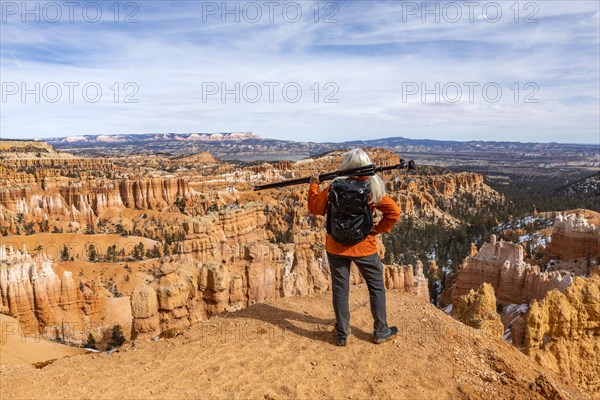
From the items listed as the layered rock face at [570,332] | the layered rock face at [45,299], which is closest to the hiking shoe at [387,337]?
the layered rock face at [570,332]

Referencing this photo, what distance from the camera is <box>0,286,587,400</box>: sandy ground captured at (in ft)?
15.9

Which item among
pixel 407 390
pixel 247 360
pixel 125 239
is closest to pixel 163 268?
pixel 247 360

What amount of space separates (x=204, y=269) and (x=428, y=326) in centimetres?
735

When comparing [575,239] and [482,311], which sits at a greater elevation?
[482,311]

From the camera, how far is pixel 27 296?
2117cm

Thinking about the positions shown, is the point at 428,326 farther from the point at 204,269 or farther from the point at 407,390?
the point at 204,269

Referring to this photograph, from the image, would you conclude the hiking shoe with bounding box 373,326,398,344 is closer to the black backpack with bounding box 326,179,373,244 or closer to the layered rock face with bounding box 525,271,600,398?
the black backpack with bounding box 326,179,373,244

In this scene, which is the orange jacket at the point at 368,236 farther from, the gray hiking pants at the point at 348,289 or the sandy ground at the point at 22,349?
the sandy ground at the point at 22,349

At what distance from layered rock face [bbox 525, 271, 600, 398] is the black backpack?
10.1 meters

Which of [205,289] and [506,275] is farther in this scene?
[506,275]

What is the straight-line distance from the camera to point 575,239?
105 ft

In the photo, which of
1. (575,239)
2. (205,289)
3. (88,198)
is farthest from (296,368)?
(88,198)

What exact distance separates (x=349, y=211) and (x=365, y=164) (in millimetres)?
655

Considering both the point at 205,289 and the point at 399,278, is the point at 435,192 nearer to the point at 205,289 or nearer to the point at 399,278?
the point at 399,278
